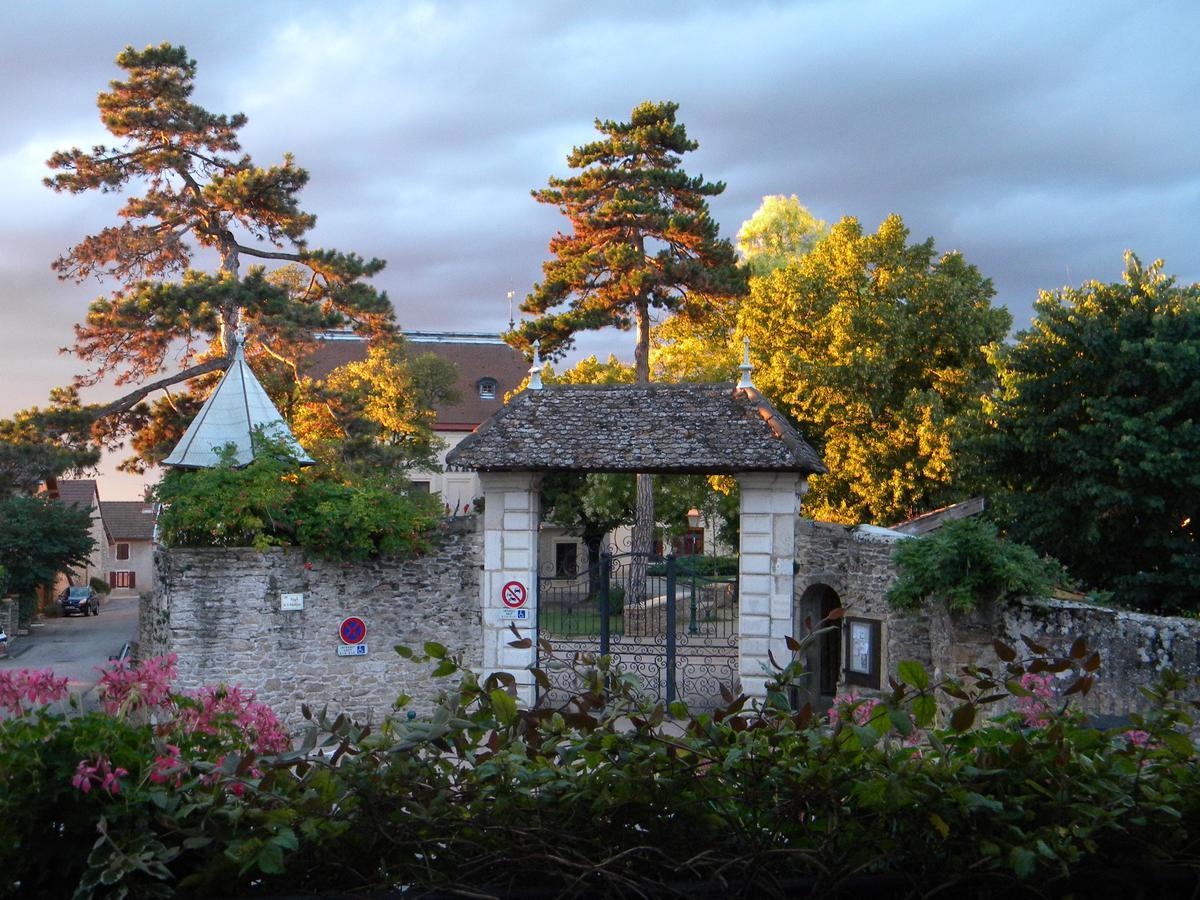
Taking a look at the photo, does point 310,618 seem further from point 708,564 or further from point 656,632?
point 708,564

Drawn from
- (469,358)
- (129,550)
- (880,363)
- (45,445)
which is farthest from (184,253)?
(129,550)

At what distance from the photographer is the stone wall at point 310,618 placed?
1395 cm

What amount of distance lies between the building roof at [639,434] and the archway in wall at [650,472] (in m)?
0.02

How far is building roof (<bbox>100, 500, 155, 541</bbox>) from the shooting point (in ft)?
203

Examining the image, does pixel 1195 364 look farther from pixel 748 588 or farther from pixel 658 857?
pixel 658 857

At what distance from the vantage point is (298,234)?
24.7 m

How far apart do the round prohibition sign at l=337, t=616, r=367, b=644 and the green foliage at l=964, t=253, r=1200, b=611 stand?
9776mm

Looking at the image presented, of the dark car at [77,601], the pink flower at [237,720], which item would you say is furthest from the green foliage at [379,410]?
the pink flower at [237,720]

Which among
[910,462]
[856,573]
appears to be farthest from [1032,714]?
[910,462]

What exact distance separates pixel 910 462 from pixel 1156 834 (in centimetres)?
2273

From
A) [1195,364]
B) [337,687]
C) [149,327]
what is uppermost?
[149,327]

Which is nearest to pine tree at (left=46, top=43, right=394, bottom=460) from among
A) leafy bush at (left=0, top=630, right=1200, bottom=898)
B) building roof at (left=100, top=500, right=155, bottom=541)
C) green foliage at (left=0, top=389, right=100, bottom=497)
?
green foliage at (left=0, top=389, right=100, bottom=497)

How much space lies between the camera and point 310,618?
14.4 meters

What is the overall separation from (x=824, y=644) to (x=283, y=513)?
7.41 meters
